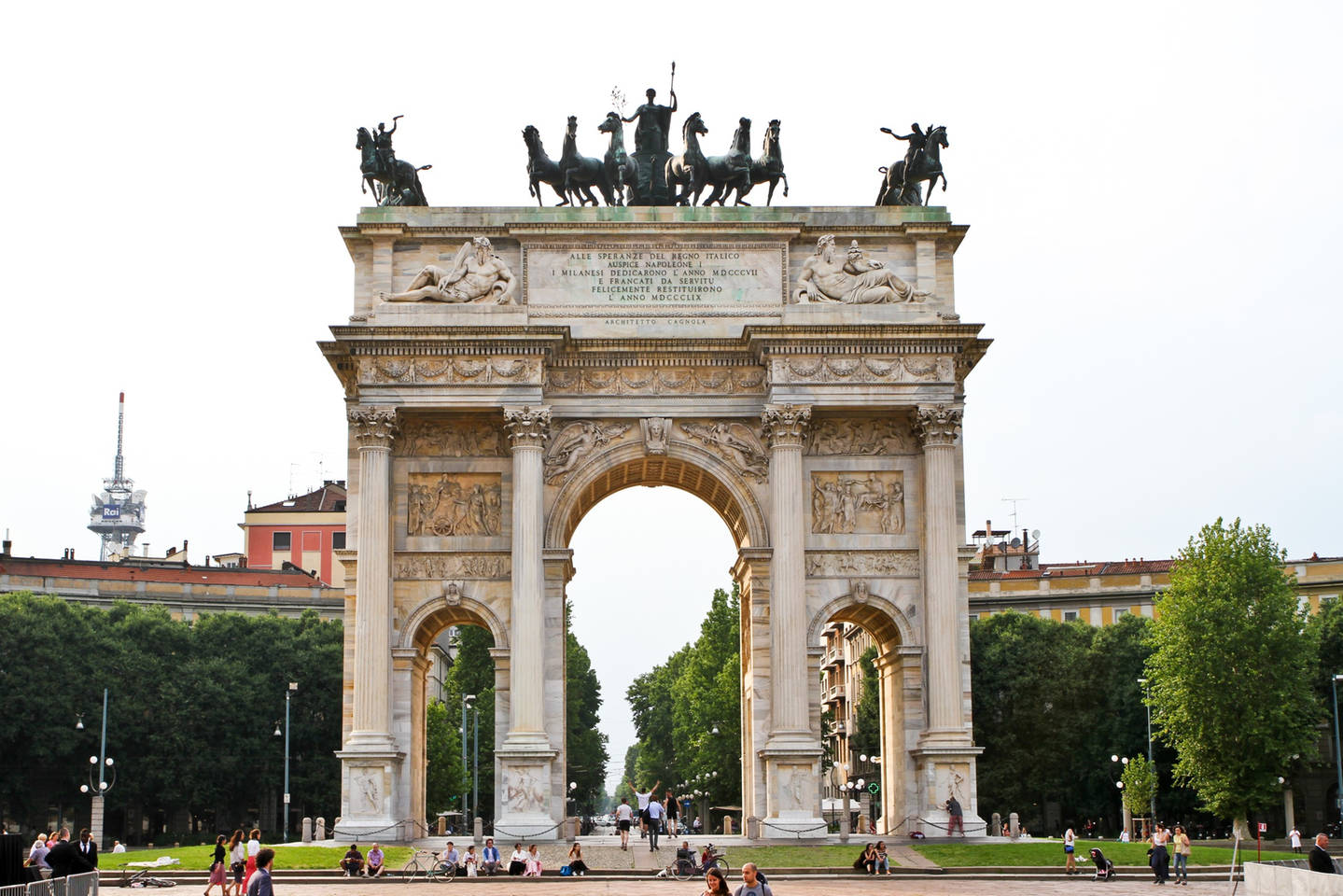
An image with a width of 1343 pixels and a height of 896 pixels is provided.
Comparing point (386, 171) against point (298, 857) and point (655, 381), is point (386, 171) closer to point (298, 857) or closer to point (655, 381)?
point (655, 381)

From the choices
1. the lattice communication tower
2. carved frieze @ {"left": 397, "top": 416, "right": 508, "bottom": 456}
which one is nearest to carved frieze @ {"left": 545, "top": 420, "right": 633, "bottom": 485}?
carved frieze @ {"left": 397, "top": 416, "right": 508, "bottom": 456}

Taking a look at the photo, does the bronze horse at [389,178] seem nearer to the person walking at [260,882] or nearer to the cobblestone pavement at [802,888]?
the cobblestone pavement at [802,888]

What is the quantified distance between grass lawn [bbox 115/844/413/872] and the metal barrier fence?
11950mm

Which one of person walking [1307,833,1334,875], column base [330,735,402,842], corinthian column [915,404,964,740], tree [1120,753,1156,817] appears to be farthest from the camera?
tree [1120,753,1156,817]

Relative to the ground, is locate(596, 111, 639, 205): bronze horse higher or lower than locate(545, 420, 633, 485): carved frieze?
higher

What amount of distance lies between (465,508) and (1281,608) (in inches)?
1239

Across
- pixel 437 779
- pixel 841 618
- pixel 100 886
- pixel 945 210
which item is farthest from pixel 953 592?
pixel 437 779

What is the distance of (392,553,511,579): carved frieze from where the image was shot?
43562 millimetres

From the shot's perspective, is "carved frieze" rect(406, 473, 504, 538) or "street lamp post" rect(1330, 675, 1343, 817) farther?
"street lamp post" rect(1330, 675, 1343, 817)

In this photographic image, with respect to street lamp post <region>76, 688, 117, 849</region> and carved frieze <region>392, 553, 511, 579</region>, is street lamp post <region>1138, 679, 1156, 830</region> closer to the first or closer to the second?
carved frieze <region>392, 553, 511, 579</region>

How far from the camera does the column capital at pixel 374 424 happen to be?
139 ft

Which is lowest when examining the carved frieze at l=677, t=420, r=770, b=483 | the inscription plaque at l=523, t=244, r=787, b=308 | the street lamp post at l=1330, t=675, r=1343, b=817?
the street lamp post at l=1330, t=675, r=1343, b=817

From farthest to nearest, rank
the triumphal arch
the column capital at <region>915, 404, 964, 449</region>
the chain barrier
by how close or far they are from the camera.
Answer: the column capital at <region>915, 404, 964, 449</region>
the triumphal arch
the chain barrier

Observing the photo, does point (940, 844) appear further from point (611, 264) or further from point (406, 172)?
point (406, 172)
